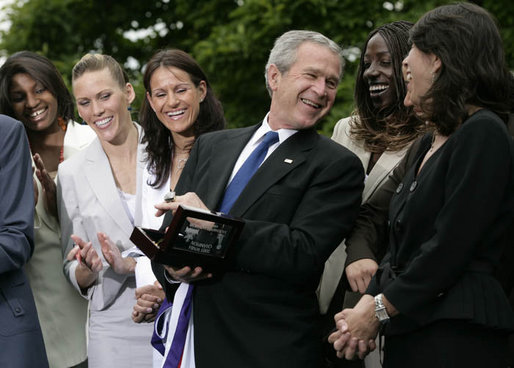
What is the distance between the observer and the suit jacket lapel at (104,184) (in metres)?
4.75

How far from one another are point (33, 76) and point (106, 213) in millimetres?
1114

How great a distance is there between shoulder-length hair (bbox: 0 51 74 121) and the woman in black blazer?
9.05 feet

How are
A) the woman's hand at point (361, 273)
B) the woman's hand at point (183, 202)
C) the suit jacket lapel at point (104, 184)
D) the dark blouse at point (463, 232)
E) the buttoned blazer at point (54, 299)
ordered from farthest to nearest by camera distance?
the buttoned blazer at point (54, 299) < the suit jacket lapel at point (104, 184) < the woman's hand at point (361, 273) < the woman's hand at point (183, 202) < the dark blouse at point (463, 232)

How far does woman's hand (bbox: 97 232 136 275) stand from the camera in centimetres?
444

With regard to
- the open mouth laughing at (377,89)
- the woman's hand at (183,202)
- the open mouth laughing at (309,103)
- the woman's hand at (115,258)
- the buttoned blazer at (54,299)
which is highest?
the open mouth laughing at (309,103)

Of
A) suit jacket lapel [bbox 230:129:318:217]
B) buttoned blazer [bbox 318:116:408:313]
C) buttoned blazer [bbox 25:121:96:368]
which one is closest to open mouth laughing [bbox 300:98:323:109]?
suit jacket lapel [bbox 230:129:318:217]

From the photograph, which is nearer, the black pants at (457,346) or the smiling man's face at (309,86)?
the black pants at (457,346)

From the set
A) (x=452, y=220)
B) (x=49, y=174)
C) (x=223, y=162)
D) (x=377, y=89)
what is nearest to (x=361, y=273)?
(x=452, y=220)

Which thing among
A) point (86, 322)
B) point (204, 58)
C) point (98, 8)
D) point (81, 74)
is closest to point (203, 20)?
point (204, 58)

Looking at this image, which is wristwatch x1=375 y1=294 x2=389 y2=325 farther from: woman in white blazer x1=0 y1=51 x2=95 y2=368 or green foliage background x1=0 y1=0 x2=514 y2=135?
green foliage background x1=0 y1=0 x2=514 y2=135

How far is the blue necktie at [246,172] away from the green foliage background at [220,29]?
4246 mm

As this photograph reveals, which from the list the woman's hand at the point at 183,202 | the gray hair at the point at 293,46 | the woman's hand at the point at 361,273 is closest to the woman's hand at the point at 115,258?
the woman's hand at the point at 183,202

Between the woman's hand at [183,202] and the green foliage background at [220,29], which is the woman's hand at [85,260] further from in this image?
the green foliage background at [220,29]

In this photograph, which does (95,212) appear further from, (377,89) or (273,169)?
(377,89)
